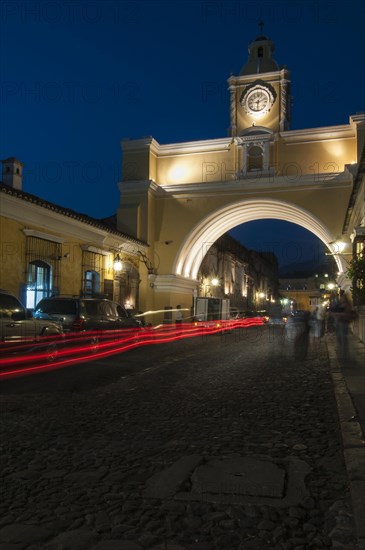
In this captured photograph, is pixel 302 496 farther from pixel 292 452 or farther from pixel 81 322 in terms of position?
pixel 81 322

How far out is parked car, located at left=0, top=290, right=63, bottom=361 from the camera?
9383mm

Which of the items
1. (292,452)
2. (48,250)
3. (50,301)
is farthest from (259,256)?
(292,452)

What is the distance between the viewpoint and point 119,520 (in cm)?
336

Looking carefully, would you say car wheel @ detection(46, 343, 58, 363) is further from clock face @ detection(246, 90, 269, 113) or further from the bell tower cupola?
the bell tower cupola

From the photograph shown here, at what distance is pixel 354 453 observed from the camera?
4.48 m

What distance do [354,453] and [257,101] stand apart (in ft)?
92.0

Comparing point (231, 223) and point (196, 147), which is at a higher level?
point (196, 147)

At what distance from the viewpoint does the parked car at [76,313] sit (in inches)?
514

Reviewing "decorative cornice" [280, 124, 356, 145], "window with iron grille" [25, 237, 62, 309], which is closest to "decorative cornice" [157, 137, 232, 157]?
"decorative cornice" [280, 124, 356, 145]

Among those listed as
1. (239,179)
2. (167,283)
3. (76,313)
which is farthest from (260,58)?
(76,313)

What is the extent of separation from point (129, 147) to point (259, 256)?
112 ft

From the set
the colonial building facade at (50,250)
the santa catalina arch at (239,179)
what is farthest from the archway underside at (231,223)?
the colonial building facade at (50,250)

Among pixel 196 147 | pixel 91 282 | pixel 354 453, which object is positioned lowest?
pixel 354 453

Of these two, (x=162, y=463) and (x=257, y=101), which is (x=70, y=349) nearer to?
(x=162, y=463)
